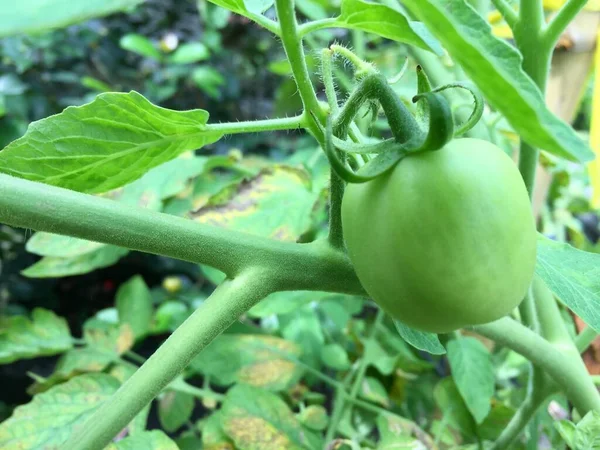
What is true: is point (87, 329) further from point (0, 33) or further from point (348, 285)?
point (0, 33)

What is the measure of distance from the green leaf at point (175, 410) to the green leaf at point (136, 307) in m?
0.10

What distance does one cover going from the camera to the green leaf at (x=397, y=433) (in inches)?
19.6

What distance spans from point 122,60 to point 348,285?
139cm

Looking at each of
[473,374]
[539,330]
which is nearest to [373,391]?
[473,374]

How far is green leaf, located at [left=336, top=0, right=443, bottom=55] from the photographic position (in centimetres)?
23

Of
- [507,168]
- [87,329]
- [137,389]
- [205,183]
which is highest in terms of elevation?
[507,168]

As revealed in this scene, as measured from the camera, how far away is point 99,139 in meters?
0.32

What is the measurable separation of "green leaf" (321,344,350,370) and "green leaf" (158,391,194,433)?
7.1 inches

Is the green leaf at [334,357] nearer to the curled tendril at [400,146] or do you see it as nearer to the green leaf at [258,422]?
the green leaf at [258,422]

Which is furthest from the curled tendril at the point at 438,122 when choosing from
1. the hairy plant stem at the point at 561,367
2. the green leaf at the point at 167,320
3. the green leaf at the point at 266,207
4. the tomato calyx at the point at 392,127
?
the green leaf at the point at 167,320

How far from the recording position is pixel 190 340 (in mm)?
263

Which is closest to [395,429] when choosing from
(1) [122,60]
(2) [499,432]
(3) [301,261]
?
(2) [499,432]

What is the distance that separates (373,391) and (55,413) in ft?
1.22

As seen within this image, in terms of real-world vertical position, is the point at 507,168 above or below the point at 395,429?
above
